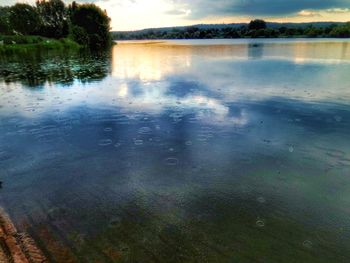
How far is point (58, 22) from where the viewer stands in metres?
98.3

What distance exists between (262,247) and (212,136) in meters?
5.59

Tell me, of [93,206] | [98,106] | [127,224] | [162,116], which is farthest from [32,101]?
[127,224]

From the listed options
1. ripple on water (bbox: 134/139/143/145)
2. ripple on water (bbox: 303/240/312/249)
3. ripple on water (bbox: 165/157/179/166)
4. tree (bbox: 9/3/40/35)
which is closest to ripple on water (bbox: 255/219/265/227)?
ripple on water (bbox: 303/240/312/249)

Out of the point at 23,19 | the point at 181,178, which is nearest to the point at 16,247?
the point at 181,178

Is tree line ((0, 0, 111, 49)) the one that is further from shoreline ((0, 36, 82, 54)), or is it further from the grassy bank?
the grassy bank

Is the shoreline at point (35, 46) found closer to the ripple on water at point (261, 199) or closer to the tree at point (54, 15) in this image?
the tree at point (54, 15)

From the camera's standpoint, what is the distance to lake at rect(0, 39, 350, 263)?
200 inches

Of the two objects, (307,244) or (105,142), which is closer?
(307,244)

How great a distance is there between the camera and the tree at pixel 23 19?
90.3 m

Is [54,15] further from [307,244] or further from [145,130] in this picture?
[307,244]

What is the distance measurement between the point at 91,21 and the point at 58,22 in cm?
1571

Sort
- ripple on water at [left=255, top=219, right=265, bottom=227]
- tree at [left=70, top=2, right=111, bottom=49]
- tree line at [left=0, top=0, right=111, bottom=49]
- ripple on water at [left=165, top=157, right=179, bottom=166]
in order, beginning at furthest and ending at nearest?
tree at [left=70, top=2, right=111, bottom=49], tree line at [left=0, top=0, right=111, bottom=49], ripple on water at [left=165, top=157, right=179, bottom=166], ripple on water at [left=255, top=219, right=265, bottom=227]

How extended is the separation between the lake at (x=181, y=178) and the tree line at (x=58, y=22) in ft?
274

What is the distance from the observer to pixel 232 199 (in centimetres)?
643
